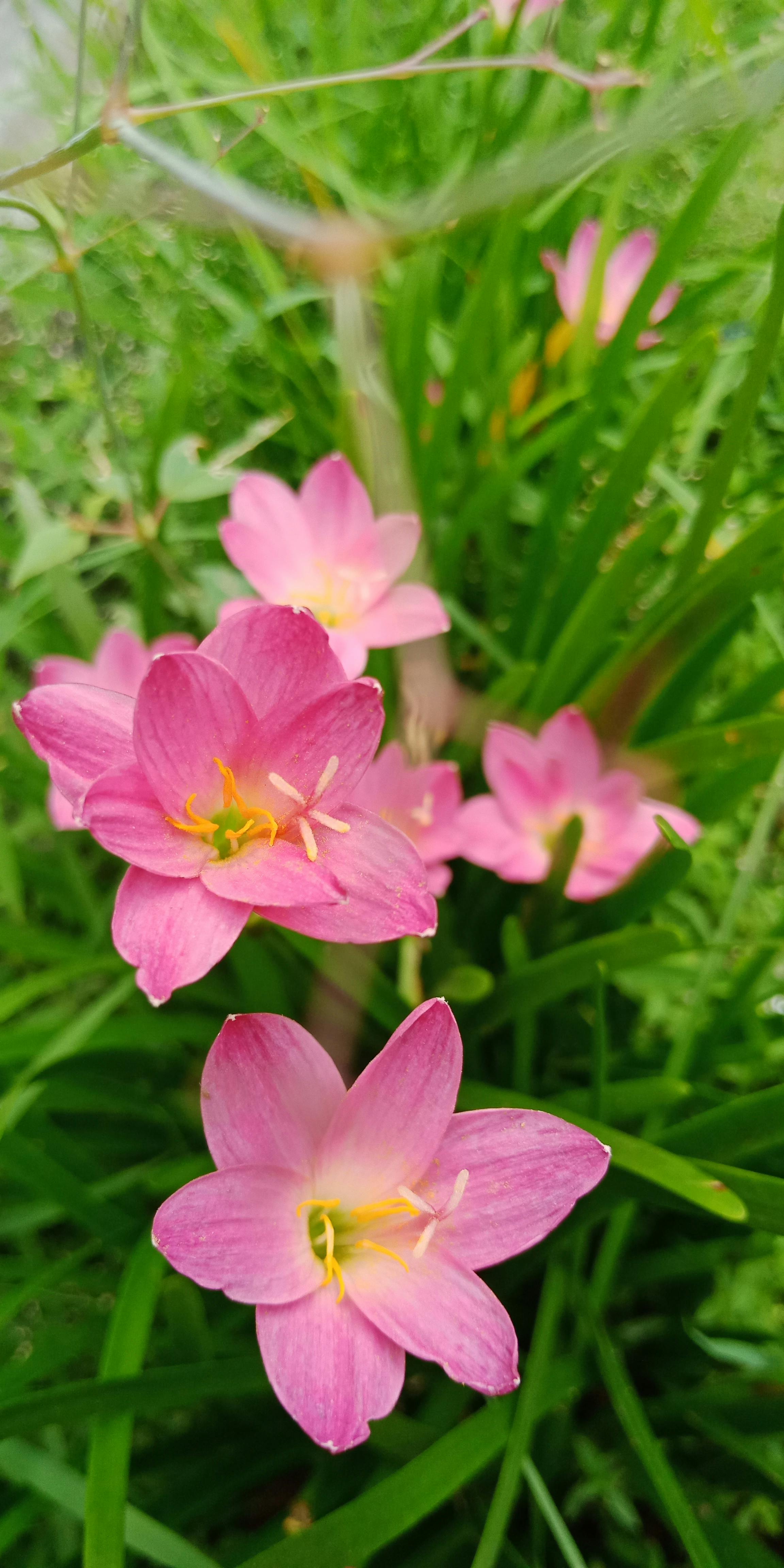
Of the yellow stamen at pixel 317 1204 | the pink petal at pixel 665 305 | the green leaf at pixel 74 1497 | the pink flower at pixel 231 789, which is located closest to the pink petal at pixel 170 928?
the pink flower at pixel 231 789

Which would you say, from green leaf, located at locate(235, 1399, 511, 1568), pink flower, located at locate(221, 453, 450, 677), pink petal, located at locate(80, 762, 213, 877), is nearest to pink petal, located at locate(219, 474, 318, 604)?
pink flower, located at locate(221, 453, 450, 677)

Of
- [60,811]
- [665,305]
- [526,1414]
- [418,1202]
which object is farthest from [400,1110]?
[665,305]

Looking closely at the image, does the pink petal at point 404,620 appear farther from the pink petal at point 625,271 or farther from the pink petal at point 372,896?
the pink petal at point 625,271

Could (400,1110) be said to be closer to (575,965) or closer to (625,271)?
(575,965)

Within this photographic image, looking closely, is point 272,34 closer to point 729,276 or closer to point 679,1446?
point 729,276

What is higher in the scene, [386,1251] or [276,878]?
[276,878]

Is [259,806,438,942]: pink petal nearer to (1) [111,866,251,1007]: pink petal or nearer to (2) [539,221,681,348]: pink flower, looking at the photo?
(1) [111,866,251,1007]: pink petal
